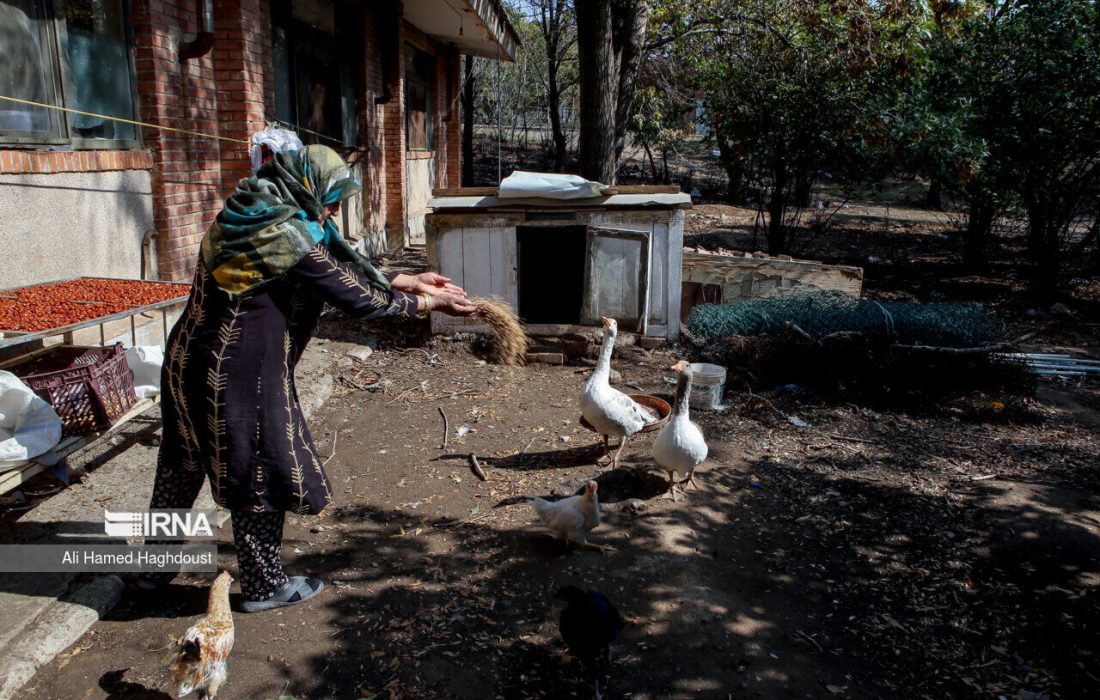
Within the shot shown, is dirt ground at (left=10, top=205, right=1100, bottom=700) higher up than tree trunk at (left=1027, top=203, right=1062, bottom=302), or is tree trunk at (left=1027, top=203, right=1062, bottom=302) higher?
tree trunk at (left=1027, top=203, right=1062, bottom=302)

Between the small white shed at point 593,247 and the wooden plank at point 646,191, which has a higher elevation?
the wooden plank at point 646,191

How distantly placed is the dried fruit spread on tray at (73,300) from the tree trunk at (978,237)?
473 inches

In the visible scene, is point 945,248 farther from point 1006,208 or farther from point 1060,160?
point 1060,160

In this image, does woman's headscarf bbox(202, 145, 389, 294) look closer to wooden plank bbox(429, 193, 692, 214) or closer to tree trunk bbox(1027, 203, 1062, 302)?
wooden plank bbox(429, 193, 692, 214)

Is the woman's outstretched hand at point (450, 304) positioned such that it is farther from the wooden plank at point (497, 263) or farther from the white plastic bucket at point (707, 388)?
the wooden plank at point (497, 263)

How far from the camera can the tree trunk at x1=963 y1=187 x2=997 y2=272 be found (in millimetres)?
12281

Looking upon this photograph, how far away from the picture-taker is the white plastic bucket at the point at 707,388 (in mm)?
6180

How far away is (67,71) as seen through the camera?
15.6ft

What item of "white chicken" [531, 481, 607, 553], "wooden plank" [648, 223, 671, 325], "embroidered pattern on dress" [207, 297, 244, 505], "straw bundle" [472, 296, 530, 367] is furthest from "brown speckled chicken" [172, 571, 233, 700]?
"wooden plank" [648, 223, 671, 325]

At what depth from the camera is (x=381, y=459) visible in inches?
201

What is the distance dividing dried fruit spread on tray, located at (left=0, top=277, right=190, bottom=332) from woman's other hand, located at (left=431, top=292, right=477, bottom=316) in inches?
71.0

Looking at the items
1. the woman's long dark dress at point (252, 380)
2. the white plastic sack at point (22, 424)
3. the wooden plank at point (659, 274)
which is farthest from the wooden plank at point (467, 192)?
the white plastic sack at point (22, 424)

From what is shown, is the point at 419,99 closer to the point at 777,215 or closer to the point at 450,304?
the point at 777,215

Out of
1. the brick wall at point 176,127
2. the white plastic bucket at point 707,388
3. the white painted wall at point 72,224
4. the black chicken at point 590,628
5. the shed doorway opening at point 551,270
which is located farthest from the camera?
the shed doorway opening at point 551,270
